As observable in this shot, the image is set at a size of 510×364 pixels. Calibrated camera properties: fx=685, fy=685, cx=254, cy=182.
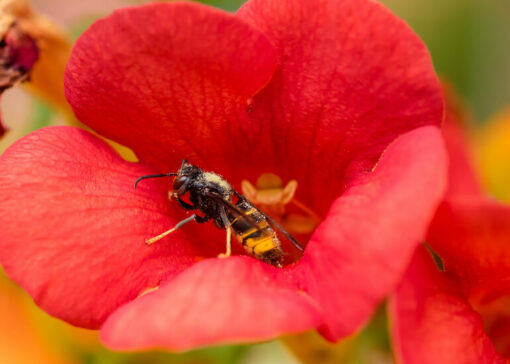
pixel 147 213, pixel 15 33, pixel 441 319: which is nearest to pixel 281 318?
pixel 441 319

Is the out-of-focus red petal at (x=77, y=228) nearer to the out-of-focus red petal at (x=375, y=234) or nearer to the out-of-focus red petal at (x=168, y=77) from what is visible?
the out-of-focus red petal at (x=168, y=77)

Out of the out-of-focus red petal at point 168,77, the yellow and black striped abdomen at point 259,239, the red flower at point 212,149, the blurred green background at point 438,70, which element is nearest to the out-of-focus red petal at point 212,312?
the red flower at point 212,149

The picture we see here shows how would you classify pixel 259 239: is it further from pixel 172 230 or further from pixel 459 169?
pixel 459 169

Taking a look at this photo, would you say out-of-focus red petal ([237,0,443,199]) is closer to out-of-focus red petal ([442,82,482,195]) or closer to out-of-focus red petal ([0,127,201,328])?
out-of-focus red petal ([0,127,201,328])

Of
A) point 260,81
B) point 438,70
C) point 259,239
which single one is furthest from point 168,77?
point 438,70

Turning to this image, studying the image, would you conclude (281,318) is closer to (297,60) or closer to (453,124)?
(297,60)

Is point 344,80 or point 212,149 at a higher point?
point 344,80
